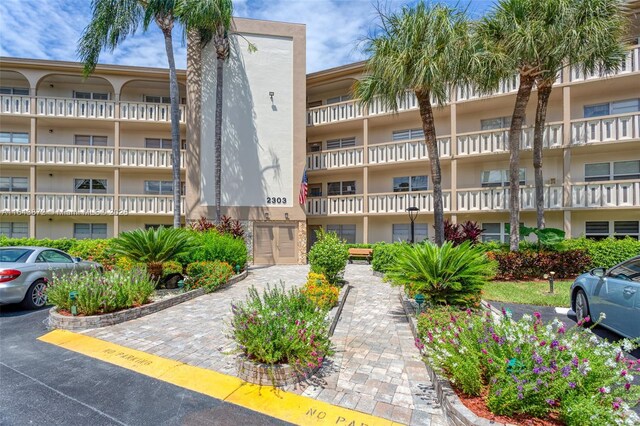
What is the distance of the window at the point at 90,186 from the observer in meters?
20.5

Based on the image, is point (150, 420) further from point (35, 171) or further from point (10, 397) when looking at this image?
point (35, 171)

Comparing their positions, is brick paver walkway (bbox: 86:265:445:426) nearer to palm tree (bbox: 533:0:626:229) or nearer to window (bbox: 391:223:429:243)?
window (bbox: 391:223:429:243)

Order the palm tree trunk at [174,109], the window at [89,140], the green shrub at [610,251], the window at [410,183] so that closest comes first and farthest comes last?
the green shrub at [610,251], the palm tree trunk at [174,109], the window at [410,183], the window at [89,140]

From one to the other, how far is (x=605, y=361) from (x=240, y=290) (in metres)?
9.64

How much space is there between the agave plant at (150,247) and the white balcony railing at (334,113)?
13.3 m

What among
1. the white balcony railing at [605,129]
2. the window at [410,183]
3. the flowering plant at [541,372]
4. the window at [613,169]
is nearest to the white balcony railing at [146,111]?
the window at [410,183]

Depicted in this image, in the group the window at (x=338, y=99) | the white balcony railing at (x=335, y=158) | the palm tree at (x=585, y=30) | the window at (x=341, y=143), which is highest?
the window at (x=338, y=99)

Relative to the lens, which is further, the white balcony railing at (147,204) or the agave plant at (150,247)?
the white balcony railing at (147,204)

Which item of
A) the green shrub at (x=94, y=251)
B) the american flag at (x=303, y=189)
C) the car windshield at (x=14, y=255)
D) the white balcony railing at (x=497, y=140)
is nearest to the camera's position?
the car windshield at (x=14, y=255)

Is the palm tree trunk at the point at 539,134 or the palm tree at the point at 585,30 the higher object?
the palm tree at the point at 585,30

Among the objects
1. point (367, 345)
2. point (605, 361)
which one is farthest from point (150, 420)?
point (605, 361)

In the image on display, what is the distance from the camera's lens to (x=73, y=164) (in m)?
19.2

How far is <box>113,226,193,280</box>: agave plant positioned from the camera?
973cm

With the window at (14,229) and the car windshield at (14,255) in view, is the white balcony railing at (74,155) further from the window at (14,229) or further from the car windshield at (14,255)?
the car windshield at (14,255)
